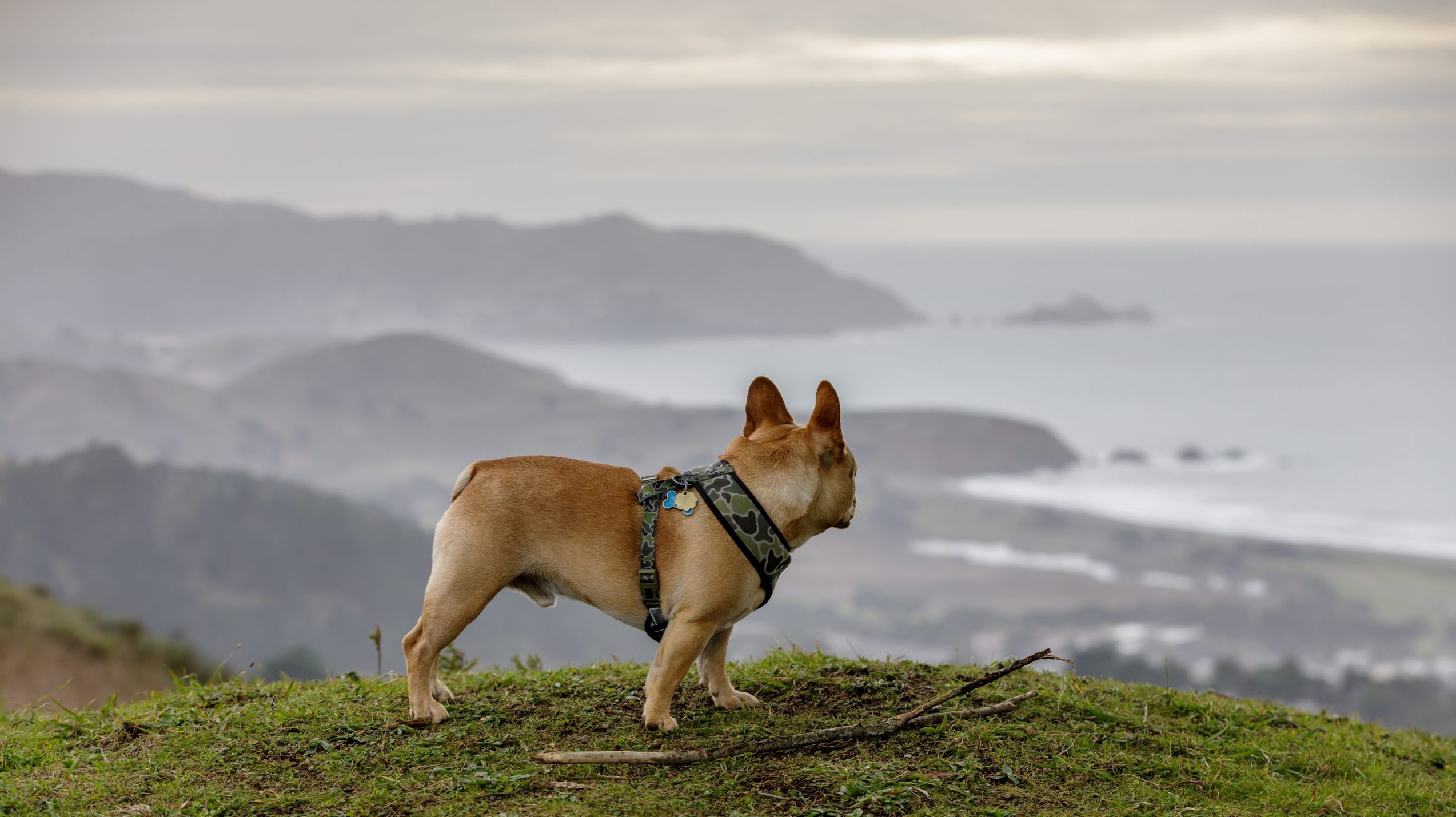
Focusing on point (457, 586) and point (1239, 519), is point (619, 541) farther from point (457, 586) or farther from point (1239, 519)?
point (1239, 519)

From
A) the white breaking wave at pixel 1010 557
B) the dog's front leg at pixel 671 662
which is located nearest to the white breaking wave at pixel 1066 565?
the white breaking wave at pixel 1010 557

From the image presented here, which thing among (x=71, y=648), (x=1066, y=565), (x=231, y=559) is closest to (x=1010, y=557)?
(x=1066, y=565)

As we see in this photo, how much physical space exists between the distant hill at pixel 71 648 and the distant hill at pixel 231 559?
82390 mm

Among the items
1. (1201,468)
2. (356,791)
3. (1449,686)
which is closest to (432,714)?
(356,791)

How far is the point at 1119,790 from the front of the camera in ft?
24.4

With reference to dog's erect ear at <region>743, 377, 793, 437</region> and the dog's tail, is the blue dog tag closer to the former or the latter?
dog's erect ear at <region>743, 377, 793, 437</region>

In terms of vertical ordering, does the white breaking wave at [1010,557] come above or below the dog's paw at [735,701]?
below

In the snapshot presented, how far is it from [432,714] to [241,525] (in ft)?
617

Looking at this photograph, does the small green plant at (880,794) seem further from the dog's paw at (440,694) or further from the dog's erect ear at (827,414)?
the dog's paw at (440,694)

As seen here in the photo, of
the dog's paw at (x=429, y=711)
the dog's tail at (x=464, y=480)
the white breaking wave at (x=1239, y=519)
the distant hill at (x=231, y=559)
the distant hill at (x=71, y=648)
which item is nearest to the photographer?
the dog's tail at (x=464, y=480)

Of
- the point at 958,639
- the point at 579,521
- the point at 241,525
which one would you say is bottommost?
the point at 958,639

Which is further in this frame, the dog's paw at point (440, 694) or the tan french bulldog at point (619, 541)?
the dog's paw at point (440, 694)

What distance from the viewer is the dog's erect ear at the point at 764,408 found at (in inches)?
322

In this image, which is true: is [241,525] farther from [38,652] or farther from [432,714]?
[432,714]
